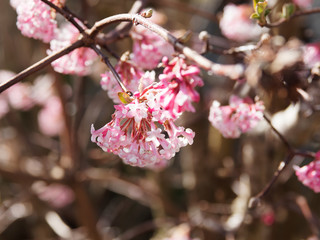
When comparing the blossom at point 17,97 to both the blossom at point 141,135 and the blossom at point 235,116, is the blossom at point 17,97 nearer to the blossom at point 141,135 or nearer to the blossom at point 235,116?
the blossom at point 235,116

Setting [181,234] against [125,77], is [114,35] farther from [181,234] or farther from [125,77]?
[181,234]

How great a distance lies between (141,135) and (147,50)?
1.25 feet

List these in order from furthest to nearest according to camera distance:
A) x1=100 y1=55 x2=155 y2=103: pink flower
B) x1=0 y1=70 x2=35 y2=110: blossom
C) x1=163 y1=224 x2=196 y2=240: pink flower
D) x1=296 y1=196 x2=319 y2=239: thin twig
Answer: x1=0 y1=70 x2=35 y2=110: blossom, x1=163 y1=224 x2=196 y2=240: pink flower, x1=296 y1=196 x2=319 y2=239: thin twig, x1=100 y1=55 x2=155 y2=103: pink flower

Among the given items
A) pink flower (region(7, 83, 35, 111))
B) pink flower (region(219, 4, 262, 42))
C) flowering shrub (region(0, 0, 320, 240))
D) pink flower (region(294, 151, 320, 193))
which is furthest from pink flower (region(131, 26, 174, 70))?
pink flower (region(7, 83, 35, 111))

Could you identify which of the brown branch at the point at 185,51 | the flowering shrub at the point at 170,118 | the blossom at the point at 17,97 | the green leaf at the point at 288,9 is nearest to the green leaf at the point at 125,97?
the flowering shrub at the point at 170,118

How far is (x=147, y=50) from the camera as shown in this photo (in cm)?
116

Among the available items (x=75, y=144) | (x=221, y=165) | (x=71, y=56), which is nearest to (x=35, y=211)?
(x=75, y=144)

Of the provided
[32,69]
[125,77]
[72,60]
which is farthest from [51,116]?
[32,69]

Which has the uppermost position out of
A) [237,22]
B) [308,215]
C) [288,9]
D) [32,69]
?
[32,69]

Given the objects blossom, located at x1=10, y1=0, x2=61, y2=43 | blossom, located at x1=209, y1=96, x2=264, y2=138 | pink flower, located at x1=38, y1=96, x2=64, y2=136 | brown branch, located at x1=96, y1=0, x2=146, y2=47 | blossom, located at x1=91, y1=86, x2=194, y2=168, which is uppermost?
blossom, located at x1=10, y1=0, x2=61, y2=43

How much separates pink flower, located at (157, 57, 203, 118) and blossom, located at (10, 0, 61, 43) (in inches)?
16.0

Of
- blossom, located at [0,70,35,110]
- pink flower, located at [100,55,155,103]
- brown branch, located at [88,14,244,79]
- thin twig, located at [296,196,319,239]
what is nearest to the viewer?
brown branch, located at [88,14,244,79]

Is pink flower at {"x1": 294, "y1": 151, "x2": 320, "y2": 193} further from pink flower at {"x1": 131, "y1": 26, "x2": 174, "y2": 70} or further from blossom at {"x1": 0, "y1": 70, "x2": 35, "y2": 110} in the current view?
blossom at {"x1": 0, "y1": 70, "x2": 35, "y2": 110}

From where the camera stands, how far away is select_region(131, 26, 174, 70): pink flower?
A: 1.16 meters
